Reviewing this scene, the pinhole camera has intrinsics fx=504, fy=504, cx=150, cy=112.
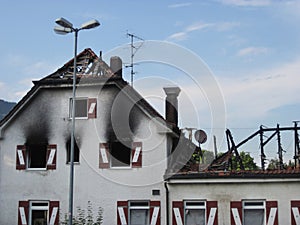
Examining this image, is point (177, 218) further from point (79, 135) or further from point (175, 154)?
point (79, 135)

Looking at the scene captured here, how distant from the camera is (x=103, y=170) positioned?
77.5 feet

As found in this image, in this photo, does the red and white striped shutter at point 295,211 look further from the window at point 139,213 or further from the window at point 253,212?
the window at point 139,213

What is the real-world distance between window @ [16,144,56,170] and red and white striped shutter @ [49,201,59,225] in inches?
69.3

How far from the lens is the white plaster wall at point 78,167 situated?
23094mm

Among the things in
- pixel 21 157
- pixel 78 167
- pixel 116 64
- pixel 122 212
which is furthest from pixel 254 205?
pixel 21 157

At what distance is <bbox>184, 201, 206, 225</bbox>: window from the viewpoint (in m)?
22.2

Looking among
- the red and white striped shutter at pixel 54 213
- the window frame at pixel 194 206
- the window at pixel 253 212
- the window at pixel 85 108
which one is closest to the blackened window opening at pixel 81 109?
the window at pixel 85 108

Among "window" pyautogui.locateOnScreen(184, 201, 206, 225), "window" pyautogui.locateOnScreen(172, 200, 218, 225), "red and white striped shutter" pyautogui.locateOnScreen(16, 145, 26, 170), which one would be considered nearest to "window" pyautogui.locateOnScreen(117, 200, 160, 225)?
"window" pyautogui.locateOnScreen(172, 200, 218, 225)

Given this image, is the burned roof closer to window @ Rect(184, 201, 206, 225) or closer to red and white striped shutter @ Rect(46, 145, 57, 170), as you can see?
red and white striped shutter @ Rect(46, 145, 57, 170)

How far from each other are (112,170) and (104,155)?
0.82 metres

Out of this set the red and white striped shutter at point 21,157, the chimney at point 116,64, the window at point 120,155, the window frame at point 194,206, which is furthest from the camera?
the chimney at point 116,64

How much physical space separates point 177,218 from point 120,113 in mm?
5531

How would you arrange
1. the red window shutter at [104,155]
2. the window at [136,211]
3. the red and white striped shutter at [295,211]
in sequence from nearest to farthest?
1. the red and white striped shutter at [295,211]
2. the window at [136,211]
3. the red window shutter at [104,155]

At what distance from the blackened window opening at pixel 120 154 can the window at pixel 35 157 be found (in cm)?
287
